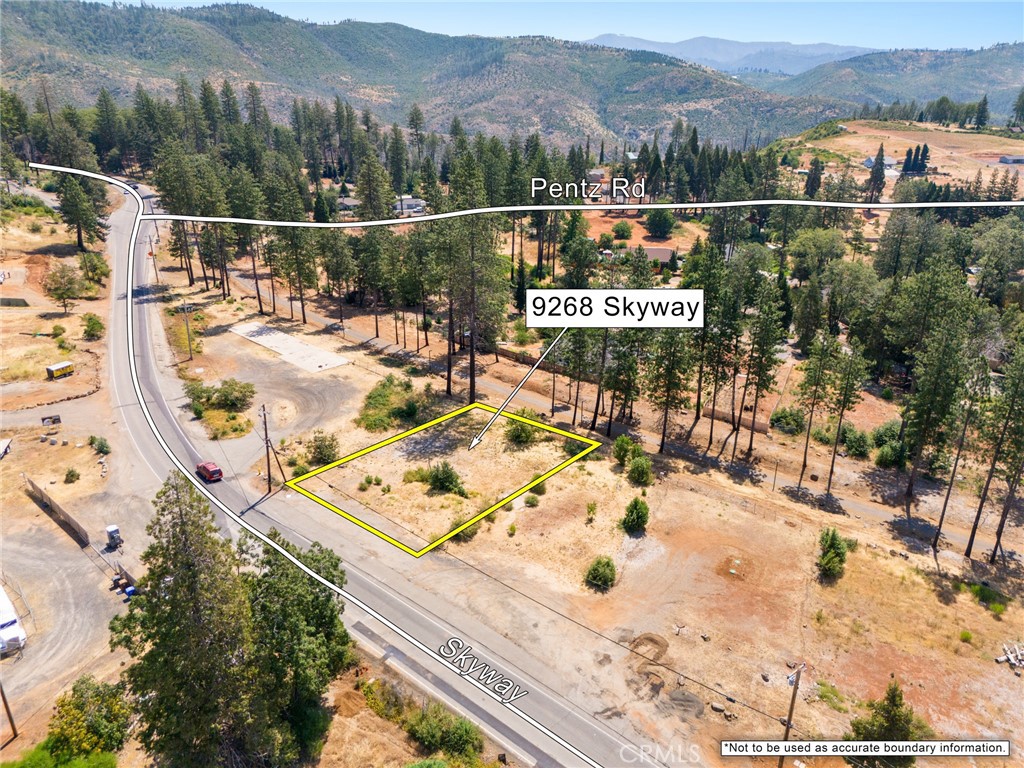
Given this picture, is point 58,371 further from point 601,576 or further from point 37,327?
point 601,576

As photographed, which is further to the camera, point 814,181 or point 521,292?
point 814,181

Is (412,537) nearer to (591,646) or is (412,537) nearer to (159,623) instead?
(591,646)

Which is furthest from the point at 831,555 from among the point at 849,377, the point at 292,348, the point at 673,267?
the point at 673,267

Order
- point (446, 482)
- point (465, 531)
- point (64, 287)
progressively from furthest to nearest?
point (64, 287) → point (446, 482) → point (465, 531)

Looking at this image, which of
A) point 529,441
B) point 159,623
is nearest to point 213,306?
point 529,441

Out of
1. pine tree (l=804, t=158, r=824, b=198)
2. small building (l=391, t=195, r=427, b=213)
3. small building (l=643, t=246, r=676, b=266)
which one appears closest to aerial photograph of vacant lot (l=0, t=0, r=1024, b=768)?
small building (l=643, t=246, r=676, b=266)

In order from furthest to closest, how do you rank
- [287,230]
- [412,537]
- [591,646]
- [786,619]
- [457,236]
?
[287,230], [457,236], [412,537], [786,619], [591,646]
